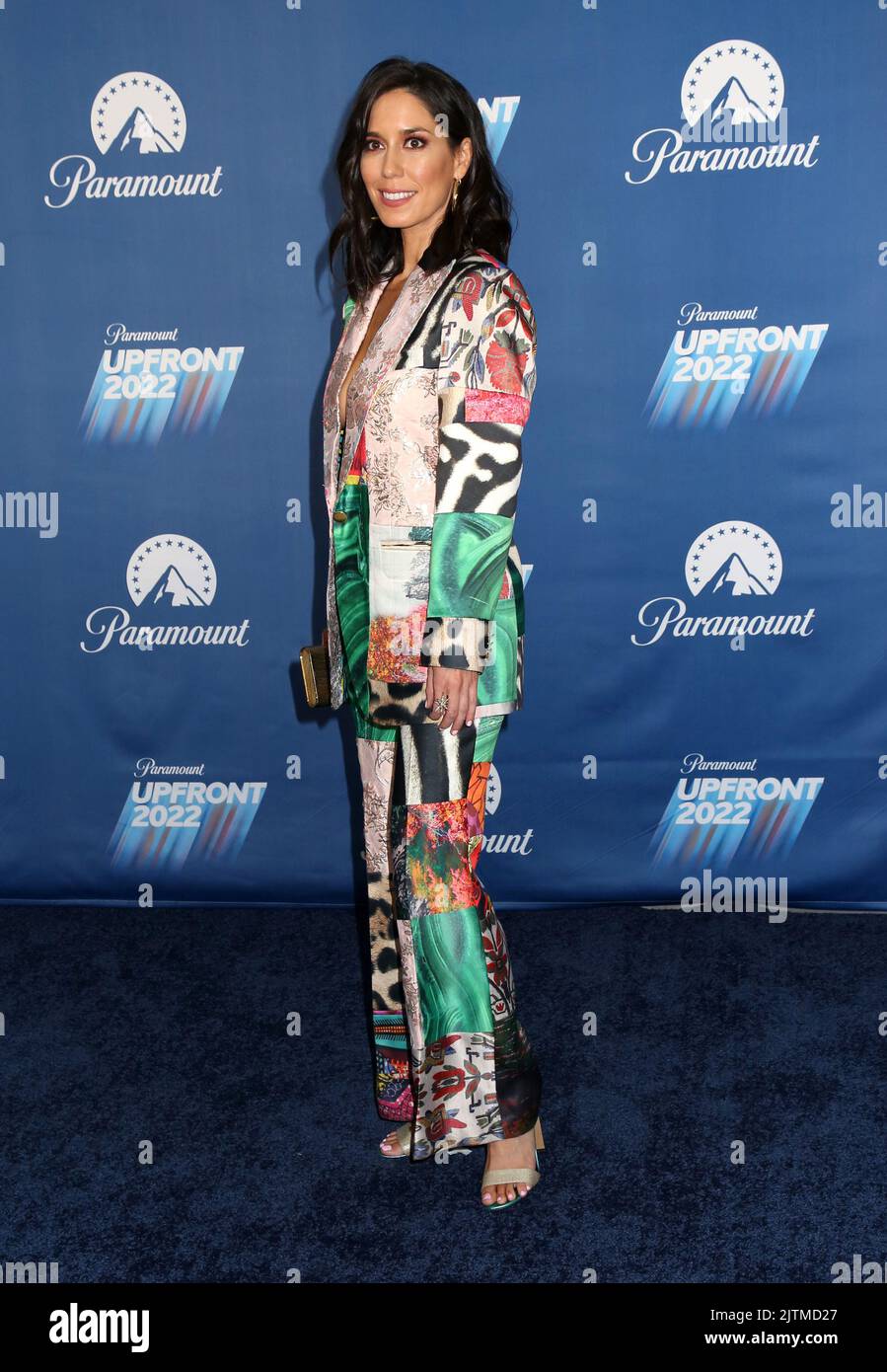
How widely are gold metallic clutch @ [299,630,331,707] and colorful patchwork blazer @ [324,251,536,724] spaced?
0.71 feet

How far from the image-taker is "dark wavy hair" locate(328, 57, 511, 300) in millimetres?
1818

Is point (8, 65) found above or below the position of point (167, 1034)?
above

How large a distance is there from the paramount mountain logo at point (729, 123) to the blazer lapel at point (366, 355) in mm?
1104

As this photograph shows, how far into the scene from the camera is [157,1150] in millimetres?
2160

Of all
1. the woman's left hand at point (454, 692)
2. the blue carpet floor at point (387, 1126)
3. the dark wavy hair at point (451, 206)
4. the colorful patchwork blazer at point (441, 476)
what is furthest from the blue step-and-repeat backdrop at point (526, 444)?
the woman's left hand at point (454, 692)

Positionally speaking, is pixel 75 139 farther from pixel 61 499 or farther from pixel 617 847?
pixel 617 847

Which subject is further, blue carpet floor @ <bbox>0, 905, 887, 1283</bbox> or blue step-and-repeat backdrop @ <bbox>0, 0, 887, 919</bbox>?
blue step-and-repeat backdrop @ <bbox>0, 0, 887, 919</bbox>

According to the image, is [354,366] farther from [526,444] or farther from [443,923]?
[526,444]

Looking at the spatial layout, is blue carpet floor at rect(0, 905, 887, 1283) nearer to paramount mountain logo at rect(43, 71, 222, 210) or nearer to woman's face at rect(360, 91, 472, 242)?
woman's face at rect(360, 91, 472, 242)

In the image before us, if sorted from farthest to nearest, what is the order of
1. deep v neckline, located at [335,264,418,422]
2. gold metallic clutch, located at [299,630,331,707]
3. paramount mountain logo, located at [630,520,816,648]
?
1. paramount mountain logo, located at [630,520,816,648]
2. gold metallic clutch, located at [299,630,331,707]
3. deep v neckline, located at [335,264,418,422]

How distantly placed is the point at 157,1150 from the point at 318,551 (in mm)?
1418

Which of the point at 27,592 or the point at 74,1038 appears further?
the point at 27,592

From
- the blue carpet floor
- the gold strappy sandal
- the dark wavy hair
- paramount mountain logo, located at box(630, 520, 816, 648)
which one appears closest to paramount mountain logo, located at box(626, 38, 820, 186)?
paramount mountain logo, located at box(630, 520, 816, 648)

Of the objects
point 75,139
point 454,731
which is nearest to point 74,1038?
point 454,731
